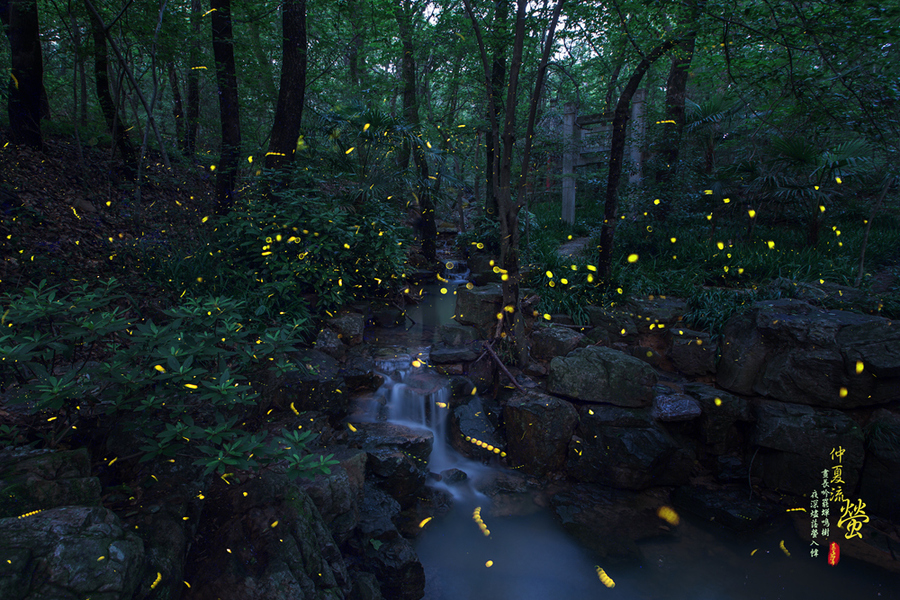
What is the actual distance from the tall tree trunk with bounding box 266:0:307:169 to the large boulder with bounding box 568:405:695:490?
5.90 metres

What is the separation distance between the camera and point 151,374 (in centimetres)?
251

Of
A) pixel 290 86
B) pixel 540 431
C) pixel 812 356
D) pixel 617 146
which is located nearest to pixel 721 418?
pixel 812 356

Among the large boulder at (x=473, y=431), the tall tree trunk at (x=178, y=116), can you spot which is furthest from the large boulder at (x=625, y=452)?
the tall tree trunk at (x=178, y=116)

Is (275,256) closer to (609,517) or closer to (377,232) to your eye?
(377,232)

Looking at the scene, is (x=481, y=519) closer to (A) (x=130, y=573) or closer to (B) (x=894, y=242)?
(A) (x=130, y=573)

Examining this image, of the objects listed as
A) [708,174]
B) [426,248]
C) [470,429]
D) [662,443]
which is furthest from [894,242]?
[426,248]

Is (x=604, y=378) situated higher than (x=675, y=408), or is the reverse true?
(x=604, y=378)

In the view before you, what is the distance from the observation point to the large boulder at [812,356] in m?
4.64

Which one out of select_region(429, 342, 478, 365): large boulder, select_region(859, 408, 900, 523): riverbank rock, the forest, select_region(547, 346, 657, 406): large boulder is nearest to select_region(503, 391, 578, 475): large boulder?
the forest

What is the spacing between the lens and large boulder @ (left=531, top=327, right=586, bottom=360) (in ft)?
19.9

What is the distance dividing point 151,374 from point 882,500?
6741 millimetres

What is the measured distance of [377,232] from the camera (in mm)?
6883

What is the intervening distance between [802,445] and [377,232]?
600cm

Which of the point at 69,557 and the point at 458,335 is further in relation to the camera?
the point at 458,335
